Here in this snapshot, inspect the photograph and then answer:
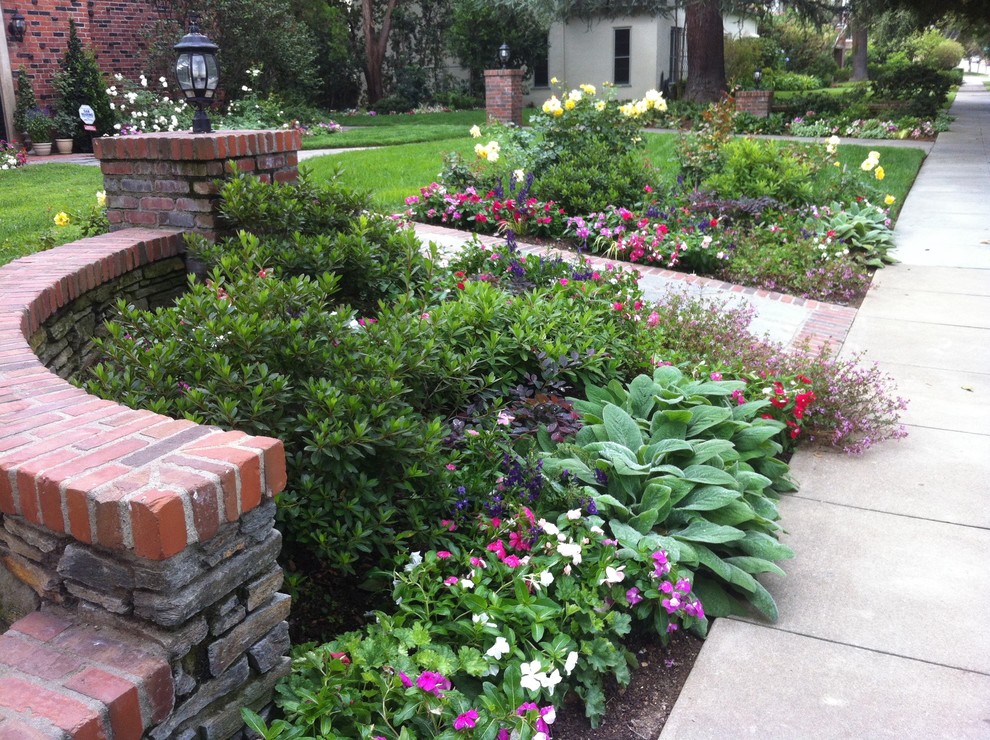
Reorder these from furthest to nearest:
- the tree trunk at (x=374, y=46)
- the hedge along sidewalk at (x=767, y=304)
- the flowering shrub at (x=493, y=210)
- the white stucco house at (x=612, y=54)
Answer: the white stucco house at (x=612, y=54), the tree trunk at (x=374, y=46), the flowering shrub at (x=493, y=210), the hedge along sidewalk at (x=767, y=304)

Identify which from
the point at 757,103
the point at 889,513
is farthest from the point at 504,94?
the point at 889,513

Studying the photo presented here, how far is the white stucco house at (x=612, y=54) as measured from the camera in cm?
2228

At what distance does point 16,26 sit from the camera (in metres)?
13.6

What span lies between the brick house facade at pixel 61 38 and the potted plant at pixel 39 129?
357mm

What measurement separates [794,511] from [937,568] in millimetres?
574

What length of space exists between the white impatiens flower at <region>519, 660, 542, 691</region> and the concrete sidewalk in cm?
40

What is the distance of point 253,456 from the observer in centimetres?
183

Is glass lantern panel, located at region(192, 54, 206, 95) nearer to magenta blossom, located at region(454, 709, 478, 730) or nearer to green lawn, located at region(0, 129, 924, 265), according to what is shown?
green lawn, located at region(0, 129, 924, 265)

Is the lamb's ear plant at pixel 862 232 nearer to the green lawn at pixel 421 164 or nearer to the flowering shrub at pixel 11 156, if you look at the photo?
the green lawn at pixel 421 164

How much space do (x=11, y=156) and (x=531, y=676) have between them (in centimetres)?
1284

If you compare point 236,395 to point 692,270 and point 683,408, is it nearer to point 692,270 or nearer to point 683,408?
point 683,408

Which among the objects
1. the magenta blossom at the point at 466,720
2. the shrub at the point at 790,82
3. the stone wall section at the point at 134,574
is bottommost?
the magenta blossom at the point at 466,720

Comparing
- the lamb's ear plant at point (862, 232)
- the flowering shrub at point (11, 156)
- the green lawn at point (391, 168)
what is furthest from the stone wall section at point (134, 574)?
the flowering shrub at point (11, 156)

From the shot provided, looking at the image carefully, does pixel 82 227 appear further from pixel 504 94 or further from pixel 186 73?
pixel 504 94
